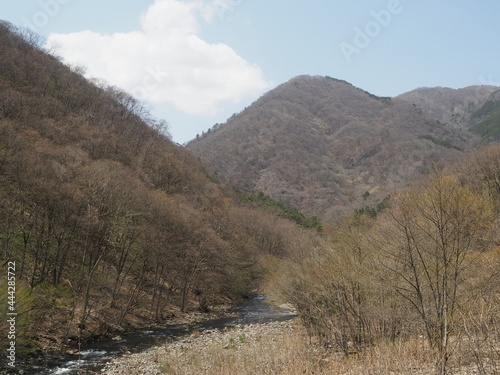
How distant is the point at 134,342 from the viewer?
2161cm

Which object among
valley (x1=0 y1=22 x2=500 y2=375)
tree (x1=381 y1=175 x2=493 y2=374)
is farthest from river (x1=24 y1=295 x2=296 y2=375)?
tree (x1=381 y1=175 x2=493 y2=374)

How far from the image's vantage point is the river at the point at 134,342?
15867 mm

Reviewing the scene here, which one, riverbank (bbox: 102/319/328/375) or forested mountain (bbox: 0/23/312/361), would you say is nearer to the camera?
riverbank (bbox: 102/319/328/375)

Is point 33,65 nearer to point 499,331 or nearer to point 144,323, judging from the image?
point 144,323

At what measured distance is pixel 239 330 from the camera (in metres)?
25.1

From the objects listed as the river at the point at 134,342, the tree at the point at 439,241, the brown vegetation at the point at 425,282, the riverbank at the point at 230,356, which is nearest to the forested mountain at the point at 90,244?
the river at the point at 134,342

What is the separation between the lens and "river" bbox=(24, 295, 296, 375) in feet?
52.1

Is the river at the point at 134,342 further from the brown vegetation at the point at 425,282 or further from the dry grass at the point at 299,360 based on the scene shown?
the brown vegetation at the point at 425,282

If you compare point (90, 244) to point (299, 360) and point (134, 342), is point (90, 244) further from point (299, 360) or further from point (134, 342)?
point (299, 360)

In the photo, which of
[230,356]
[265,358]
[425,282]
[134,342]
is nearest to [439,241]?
[425,282]

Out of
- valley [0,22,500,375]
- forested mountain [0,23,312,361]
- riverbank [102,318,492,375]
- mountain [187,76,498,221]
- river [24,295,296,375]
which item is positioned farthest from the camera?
mountain [187,76,498,221]

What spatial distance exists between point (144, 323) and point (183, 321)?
3431 millimetres

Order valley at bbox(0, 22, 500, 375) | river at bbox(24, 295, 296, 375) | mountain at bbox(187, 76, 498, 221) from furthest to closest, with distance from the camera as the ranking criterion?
1. mountain at bbox(187, 76, 498, 221)
2. river at bbox(24, 295, 296, 375)
3. valley at bbox(0, 22, 500, 375)

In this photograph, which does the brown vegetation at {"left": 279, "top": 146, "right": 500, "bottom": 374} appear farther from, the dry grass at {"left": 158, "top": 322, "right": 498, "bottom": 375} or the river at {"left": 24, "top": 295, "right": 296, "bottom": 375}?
the river at {"left": 24, "top": 295, "right": 296, "bottom": 375}
